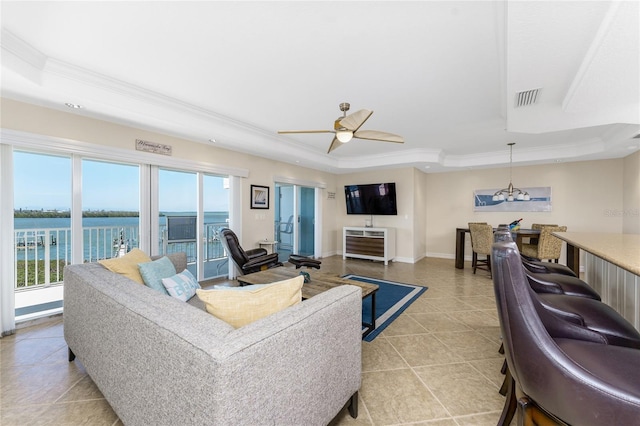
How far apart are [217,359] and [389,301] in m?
3.16

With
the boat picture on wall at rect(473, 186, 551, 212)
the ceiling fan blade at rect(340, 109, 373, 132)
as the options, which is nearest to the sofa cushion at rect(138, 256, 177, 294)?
the ceiling fan blade at rect(340, 109, 373, 132)

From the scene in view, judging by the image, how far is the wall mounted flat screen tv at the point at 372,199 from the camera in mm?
6418

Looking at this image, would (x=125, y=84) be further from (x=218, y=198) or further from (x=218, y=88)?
(x=218, y=198)

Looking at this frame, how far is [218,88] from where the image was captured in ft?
9.64

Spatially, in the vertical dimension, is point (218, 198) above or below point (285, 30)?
below

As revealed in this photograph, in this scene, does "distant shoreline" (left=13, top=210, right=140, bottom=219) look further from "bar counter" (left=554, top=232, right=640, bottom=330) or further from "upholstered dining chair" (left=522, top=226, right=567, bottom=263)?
"upholstered dining chair" (left=522, top=226, right=567, bottom=263)

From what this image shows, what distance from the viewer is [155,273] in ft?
7.21

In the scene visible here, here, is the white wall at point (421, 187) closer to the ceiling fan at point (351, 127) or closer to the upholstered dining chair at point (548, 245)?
the upholstered dining chair at point (548, 245)

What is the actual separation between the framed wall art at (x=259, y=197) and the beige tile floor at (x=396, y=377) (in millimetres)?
3050

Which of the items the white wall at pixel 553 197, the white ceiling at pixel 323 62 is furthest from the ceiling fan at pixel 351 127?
the white wall at pixel 553 197

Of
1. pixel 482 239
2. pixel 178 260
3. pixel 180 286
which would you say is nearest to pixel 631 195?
pixel 482 239

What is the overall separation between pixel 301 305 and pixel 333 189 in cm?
623

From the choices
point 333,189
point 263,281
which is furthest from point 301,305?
point 333,189

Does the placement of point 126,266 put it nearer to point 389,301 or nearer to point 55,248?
point 55,248
